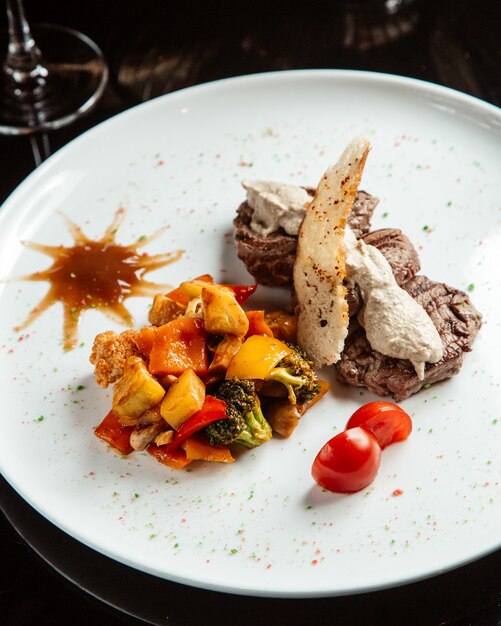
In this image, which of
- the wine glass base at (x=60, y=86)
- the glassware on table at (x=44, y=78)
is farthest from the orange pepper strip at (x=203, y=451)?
the wine glass base at (x=60, y=86)

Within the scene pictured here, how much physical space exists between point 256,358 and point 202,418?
444mm

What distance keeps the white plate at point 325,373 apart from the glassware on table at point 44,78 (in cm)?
88

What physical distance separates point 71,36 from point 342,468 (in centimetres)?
479

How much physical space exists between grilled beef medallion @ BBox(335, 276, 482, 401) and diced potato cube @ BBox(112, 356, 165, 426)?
105 centimetres

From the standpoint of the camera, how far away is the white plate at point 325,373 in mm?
4465

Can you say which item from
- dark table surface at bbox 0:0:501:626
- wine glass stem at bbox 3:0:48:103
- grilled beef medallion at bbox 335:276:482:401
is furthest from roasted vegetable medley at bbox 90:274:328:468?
wine glass stem at bbox 3:0:48:103

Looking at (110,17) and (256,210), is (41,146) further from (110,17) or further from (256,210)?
(256,210)

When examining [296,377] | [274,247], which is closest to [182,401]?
[296,377]

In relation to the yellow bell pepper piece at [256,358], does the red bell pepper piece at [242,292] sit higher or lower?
lower

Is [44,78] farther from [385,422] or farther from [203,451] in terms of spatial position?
[385,422]

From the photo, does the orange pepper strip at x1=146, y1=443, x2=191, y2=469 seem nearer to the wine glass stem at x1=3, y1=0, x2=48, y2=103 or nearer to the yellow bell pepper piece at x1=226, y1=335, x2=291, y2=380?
the yellow bell pepper piece at x1=226, y1=335, x2=291, y2=380

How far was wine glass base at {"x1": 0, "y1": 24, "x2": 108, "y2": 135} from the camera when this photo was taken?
7.09 metres

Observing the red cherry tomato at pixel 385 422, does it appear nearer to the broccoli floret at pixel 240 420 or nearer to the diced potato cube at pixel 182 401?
the broccoli floret at pixel 240 420

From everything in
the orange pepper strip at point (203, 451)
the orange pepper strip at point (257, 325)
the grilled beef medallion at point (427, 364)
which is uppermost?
the grilled beef medallion at point (427, 364)
